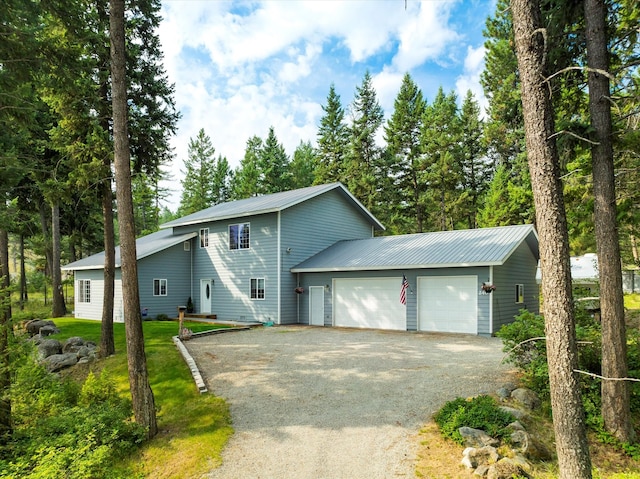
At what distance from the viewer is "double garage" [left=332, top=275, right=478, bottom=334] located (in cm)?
1486

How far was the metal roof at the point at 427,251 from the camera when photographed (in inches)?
583

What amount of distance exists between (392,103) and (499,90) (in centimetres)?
896

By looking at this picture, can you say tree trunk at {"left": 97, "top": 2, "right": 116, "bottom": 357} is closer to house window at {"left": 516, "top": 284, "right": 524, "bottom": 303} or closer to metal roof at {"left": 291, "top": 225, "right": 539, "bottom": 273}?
metal roof at {"left": 291, "top": 225, "right": 539, "bottom": 273}

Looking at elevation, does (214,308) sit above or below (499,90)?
below

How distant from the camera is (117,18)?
287 inches

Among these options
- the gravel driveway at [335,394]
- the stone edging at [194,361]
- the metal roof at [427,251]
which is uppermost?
the metal roof at [427,251]

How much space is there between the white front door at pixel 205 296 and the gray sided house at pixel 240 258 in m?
0.05

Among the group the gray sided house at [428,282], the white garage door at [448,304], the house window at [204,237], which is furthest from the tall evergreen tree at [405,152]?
the white garage door at [448,304]

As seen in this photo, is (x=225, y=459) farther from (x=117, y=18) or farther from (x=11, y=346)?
(x=117, y=18)


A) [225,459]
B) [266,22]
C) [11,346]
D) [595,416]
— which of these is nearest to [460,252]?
[595,416]

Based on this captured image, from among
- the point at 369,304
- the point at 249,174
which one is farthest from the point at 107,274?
the point at 249,174

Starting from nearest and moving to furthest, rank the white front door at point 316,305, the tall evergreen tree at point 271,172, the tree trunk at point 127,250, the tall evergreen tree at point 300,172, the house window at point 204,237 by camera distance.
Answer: the tree trunk at point 127,250 → the white front door at point 316,305 → the house window at point 204,237 → the tall evergreen tree at point 271,172 → the tall evergreen tree at point 300,172

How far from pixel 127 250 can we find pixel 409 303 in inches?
454

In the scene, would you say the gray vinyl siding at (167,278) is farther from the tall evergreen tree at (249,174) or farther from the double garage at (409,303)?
the tall evergreen tree at (249,174)
